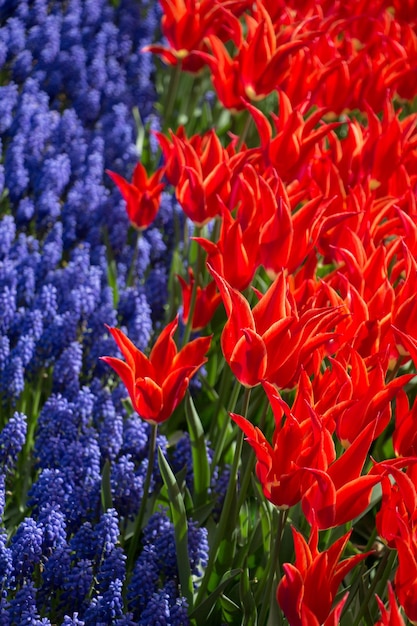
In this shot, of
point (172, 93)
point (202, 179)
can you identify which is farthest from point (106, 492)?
point (172, 93)

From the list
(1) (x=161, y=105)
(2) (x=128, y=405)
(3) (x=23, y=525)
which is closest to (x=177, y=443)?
(2) (x=128, y=405)

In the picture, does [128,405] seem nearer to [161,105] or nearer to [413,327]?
[413,327]

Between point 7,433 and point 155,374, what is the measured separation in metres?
0.31

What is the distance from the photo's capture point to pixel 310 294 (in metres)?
Result: 1.80

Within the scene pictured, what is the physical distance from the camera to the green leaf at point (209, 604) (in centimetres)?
161

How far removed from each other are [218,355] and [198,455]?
23.3 inches

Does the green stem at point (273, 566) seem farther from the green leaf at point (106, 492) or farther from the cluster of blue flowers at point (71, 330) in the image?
the green leaf at point (106, 492)

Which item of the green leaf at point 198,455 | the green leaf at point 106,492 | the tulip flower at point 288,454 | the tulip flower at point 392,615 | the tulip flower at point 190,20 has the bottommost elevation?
the green leaf at point 198,455

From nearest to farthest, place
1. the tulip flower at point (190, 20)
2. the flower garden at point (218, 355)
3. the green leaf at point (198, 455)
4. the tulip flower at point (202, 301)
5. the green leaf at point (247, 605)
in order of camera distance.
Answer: the flower garden at point (218, 355)
the green leaf at point (247, 605)
the green leaf at point (198, 455)
the tulip flower at point (202, 301)
the tulip flower at point (190, 20)

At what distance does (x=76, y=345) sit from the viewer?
6.53 feet

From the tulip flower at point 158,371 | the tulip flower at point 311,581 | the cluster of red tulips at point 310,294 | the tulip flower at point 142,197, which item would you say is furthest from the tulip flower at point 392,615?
the tulip flower at point 142,197

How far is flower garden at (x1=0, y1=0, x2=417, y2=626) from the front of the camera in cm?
144

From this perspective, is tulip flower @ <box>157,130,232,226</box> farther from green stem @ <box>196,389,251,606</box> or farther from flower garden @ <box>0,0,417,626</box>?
green stem @ <box>196,389,251,606</box>

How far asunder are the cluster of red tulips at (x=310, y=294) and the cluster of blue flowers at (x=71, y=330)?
0.61 ft
